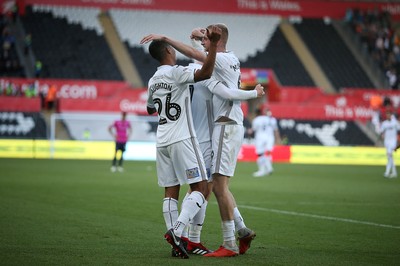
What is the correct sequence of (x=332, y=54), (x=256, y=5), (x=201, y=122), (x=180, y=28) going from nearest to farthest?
1. (x=201, y=122)
2. (x=180, y=28)
3. (x=256, y=5)
4. (x=332, y=54)

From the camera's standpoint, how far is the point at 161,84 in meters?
9.09

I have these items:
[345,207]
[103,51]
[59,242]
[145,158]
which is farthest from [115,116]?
[59,242]

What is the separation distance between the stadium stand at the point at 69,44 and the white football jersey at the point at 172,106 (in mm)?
34093

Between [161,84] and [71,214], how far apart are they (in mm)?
4960

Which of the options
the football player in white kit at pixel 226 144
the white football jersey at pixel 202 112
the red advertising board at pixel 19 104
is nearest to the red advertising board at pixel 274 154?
the red advertising board at pixel 19 104

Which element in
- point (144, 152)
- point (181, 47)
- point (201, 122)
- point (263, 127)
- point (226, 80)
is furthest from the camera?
point (144, 152)

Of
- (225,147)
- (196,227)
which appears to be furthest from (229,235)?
(225,147)

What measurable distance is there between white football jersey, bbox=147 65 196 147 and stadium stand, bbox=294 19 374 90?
3966cm

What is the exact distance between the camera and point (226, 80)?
9.32m

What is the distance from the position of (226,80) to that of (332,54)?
41416mm

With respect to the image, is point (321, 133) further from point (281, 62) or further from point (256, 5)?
point (256, 5)

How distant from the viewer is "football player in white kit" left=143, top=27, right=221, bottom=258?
29.2 feet

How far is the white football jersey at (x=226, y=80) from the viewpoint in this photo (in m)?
9.30

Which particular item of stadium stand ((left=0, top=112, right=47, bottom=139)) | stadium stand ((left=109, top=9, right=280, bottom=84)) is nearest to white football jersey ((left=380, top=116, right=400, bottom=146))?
stadium stand ((left=0, top=112, right=47, bottom=139))
